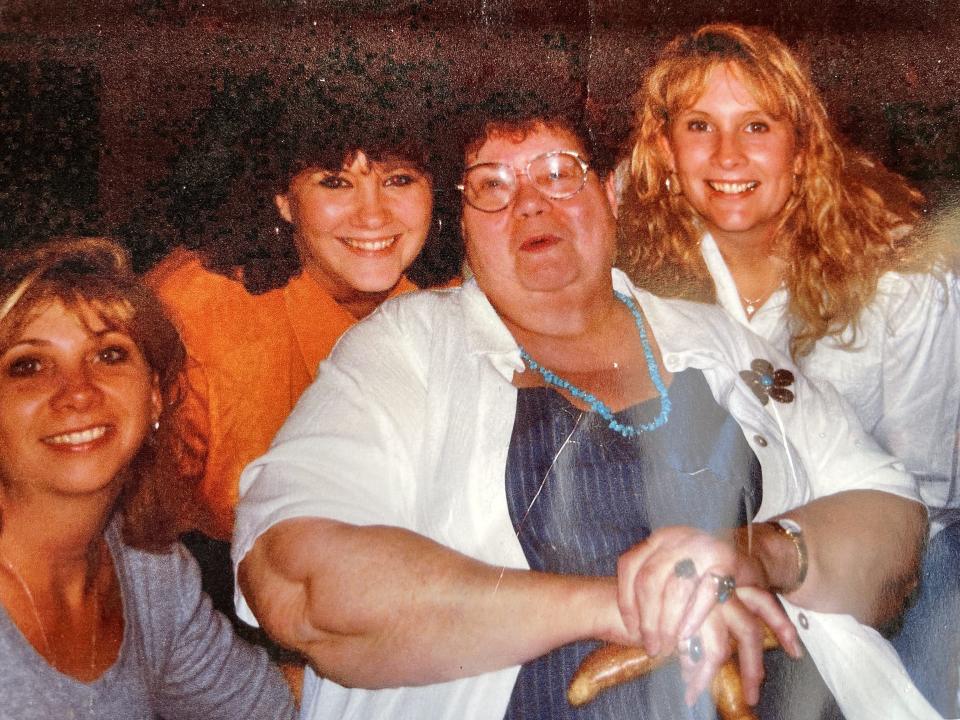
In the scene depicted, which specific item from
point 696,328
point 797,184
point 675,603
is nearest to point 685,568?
point 675,603

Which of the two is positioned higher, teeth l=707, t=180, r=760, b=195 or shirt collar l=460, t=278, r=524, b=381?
teeth l=707, t=180, r=760, b=195

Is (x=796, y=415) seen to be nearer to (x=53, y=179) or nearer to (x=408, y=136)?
(x=408, y=136)

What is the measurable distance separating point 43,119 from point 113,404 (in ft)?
1.55

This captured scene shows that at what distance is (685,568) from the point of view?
1530 mm

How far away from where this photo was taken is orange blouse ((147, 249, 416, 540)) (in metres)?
1.53

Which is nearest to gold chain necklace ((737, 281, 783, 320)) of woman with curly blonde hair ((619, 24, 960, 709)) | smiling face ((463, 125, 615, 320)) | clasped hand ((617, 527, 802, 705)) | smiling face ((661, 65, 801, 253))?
woman with curly blonde hair ((619, 24, 960, 709))

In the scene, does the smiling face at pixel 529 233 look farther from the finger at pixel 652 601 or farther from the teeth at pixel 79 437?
the teeth at pixel 79 437

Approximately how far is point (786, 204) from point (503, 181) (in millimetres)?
494

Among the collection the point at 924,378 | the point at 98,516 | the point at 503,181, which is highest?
the point at 503,181

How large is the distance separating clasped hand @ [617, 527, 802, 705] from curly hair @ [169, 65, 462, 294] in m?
0.57

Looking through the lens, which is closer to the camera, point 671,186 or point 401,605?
point 401,605

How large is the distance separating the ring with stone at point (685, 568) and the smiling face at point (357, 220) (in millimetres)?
640

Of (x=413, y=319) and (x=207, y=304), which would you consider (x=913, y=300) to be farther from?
(x=207, y=304)

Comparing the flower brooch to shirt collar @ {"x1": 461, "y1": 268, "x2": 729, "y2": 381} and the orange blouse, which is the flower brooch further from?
the orange blouse
